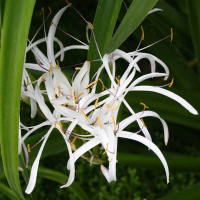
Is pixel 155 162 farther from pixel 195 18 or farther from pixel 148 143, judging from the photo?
pixel 195 18

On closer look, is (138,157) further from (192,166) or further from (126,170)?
(126,170)

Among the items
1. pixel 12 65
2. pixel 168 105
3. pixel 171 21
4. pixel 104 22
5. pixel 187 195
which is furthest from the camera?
pixel 171 21

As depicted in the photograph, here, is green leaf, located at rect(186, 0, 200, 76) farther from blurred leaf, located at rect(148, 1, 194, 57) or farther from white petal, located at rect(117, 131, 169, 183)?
white petal, located at rect(117, 131, 169, 183)

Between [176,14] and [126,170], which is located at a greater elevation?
[176,14]

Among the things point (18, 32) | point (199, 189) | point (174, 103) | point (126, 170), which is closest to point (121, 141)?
point (126, 170)

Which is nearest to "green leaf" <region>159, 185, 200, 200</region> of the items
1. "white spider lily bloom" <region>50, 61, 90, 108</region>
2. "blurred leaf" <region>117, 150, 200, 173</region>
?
"blurred leaf" <region>117, 150, 200, 173</region>

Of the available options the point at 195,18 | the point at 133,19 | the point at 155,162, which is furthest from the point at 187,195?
the point at 195,18
